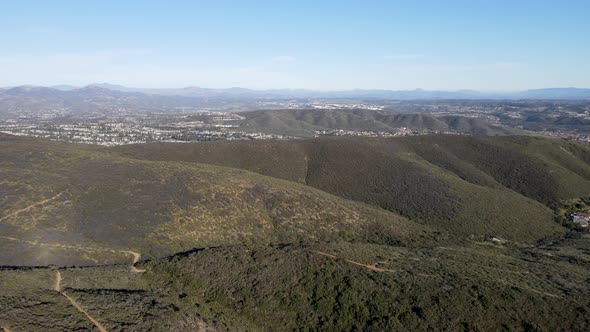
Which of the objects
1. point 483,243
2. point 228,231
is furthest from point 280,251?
point 483,243

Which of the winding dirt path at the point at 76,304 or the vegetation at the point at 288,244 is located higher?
the winding dirt path at the point at 76,304

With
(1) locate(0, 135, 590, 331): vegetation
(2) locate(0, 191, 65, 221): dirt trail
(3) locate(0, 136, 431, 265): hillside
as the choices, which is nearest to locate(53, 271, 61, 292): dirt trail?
(1) locate(0, 135, 590, 331): vegetation

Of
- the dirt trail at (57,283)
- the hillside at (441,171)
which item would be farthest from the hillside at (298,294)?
the hillside at (441,171)

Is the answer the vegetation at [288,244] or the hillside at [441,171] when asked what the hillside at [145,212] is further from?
the hillside at [441,171]

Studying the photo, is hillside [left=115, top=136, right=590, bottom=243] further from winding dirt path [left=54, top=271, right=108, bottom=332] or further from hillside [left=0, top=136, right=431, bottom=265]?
winding dirt path [left=54, top=271, right=108, bottom=332]

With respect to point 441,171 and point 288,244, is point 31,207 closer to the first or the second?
point 288,244

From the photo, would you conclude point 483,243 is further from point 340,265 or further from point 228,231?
point 228,231

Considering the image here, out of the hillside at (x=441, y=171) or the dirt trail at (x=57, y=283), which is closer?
the dirt trail at (x=57, y=283)
